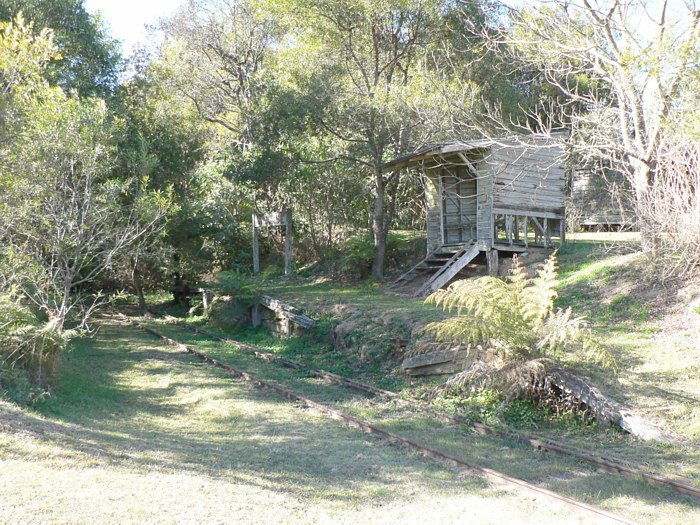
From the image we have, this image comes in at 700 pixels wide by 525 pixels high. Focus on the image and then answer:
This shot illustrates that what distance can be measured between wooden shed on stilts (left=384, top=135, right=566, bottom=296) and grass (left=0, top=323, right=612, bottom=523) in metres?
8.90

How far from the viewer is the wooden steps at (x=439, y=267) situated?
688 inches

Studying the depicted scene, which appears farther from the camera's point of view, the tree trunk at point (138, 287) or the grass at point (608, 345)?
the tree trunk at point (138, 287)

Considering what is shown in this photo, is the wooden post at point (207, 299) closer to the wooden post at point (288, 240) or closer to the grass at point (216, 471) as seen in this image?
the wooden post at point (288, 240)

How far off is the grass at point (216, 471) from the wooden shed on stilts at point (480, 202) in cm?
890

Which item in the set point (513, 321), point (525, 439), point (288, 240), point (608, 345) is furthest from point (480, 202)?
point (525, 439)

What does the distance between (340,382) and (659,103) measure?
8.50 meters

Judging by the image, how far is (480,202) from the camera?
63.4 feet

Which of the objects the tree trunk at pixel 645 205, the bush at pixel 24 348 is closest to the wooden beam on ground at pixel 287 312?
the bush at pixel 24 348

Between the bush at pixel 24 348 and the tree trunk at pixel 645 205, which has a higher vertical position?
the tree trunk at pixel 645 205

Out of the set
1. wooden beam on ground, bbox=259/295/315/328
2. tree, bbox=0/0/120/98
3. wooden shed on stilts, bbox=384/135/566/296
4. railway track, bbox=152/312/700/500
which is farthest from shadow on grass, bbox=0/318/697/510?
tree, bbox=0/0/120/98

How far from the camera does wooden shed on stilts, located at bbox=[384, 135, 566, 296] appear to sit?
1830cm

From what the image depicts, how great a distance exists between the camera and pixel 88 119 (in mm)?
11820

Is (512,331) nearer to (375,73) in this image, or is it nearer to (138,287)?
(375,73)

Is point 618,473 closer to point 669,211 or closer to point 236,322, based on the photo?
point 669,211
